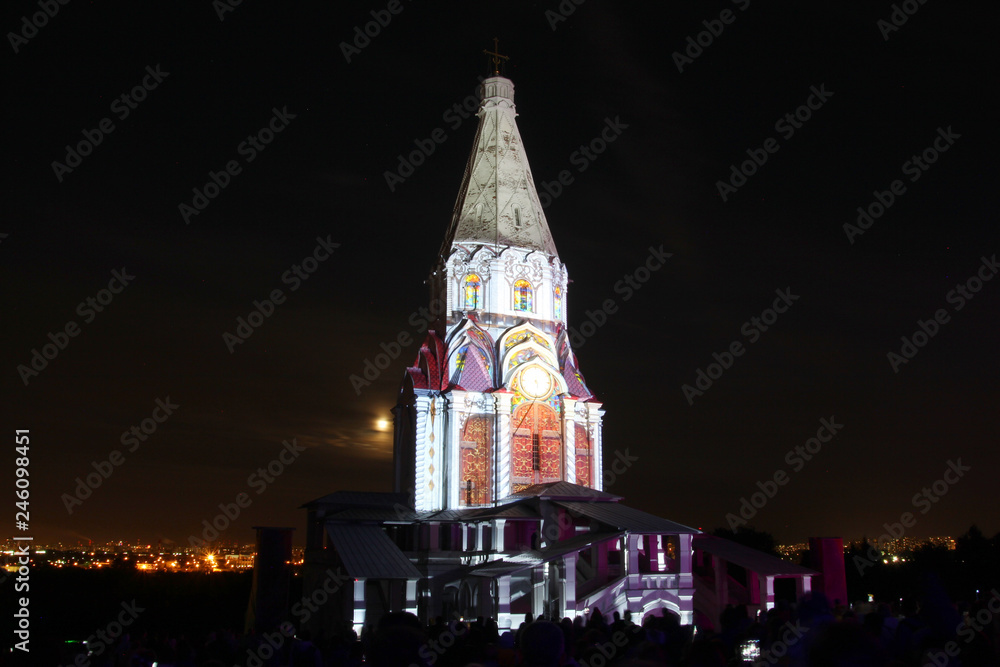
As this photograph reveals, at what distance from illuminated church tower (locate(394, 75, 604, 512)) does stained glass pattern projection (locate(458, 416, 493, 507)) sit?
4 cm

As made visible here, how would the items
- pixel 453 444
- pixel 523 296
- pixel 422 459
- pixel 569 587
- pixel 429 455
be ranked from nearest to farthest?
pixel 569 587 < pixel 453 444 < pixel 422 459 < pixel 429 455 < pixel 523 296

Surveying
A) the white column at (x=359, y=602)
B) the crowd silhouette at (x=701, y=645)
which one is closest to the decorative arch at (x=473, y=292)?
the white column at (x=359, y=602)

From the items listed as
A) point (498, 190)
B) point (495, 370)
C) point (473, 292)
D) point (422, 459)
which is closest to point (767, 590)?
point (495, 370)

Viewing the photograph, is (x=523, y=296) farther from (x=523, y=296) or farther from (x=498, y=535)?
(x=498, y=535)

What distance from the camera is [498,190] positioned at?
119 ft

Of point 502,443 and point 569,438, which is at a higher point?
point 569,438

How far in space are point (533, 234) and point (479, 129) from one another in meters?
6.19

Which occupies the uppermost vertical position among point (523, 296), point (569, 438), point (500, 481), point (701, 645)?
point (523, 296)

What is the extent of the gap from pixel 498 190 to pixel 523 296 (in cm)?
489

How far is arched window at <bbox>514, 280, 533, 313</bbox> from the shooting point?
35.2 meters

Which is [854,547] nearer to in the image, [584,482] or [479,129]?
[584,482]

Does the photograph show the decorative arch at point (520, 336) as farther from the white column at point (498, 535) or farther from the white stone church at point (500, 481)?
the white column at point (498, 535)

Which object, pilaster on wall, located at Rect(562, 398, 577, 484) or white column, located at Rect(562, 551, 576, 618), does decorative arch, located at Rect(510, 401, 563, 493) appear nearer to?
pilaster on wall, located at Rect(562, 398, 577, 484)

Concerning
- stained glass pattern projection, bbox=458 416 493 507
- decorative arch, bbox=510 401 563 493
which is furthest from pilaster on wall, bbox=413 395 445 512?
decorative arch, bbox=510 401 563 493
